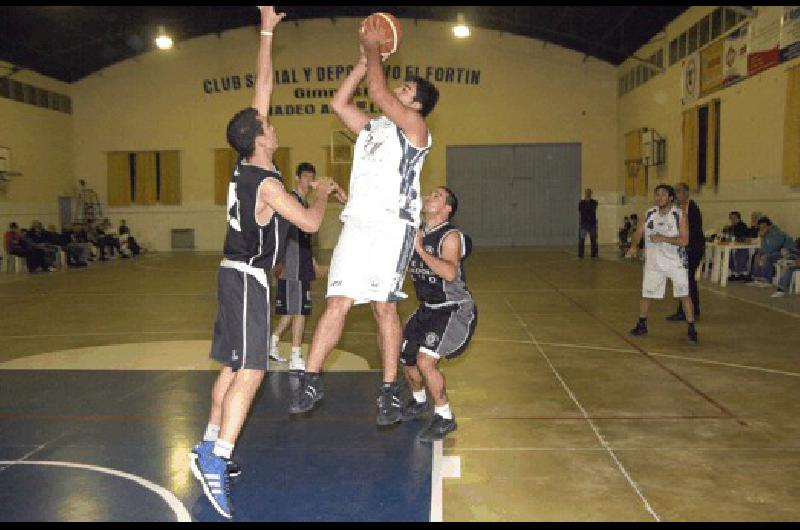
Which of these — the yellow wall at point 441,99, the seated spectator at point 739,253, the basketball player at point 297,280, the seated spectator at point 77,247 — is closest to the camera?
the basketball player at point 297,280

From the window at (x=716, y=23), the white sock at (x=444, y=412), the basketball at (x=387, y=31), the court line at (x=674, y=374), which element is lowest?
the court line at (x=674, y=374)

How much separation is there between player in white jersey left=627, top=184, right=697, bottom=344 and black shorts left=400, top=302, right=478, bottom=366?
3.93 m

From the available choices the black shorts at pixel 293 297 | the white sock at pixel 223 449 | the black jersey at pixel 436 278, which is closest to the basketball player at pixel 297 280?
the black shorts at pixel 293 297

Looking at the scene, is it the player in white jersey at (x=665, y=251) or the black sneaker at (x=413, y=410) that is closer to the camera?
the black sneaker at (x=413, y=410)

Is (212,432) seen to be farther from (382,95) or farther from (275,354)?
(275,354)

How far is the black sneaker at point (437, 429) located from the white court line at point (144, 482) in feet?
5.20

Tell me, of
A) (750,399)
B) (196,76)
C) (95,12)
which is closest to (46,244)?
(95,12)

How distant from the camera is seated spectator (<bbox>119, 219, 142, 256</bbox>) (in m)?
24.1

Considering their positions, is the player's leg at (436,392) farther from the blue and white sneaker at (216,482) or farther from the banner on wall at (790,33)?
the banner on wall at (790,33)

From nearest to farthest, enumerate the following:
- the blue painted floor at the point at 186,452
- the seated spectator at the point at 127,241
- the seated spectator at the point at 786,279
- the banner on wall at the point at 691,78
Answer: the blue painted floor at the point at 186,452, the seated spectator at the point at 786,279, the banner on wall at the point at 691,78, the seated spectator at the point at 127,241

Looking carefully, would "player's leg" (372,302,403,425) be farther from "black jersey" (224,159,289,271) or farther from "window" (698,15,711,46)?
"window" (698,15,711,46)

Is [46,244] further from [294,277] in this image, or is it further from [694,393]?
[694,393]

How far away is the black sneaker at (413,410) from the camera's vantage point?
503 cm

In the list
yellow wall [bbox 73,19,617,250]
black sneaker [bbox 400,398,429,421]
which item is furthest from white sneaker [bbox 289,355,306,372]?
yellow wall [bbox 73,19,617,250]
